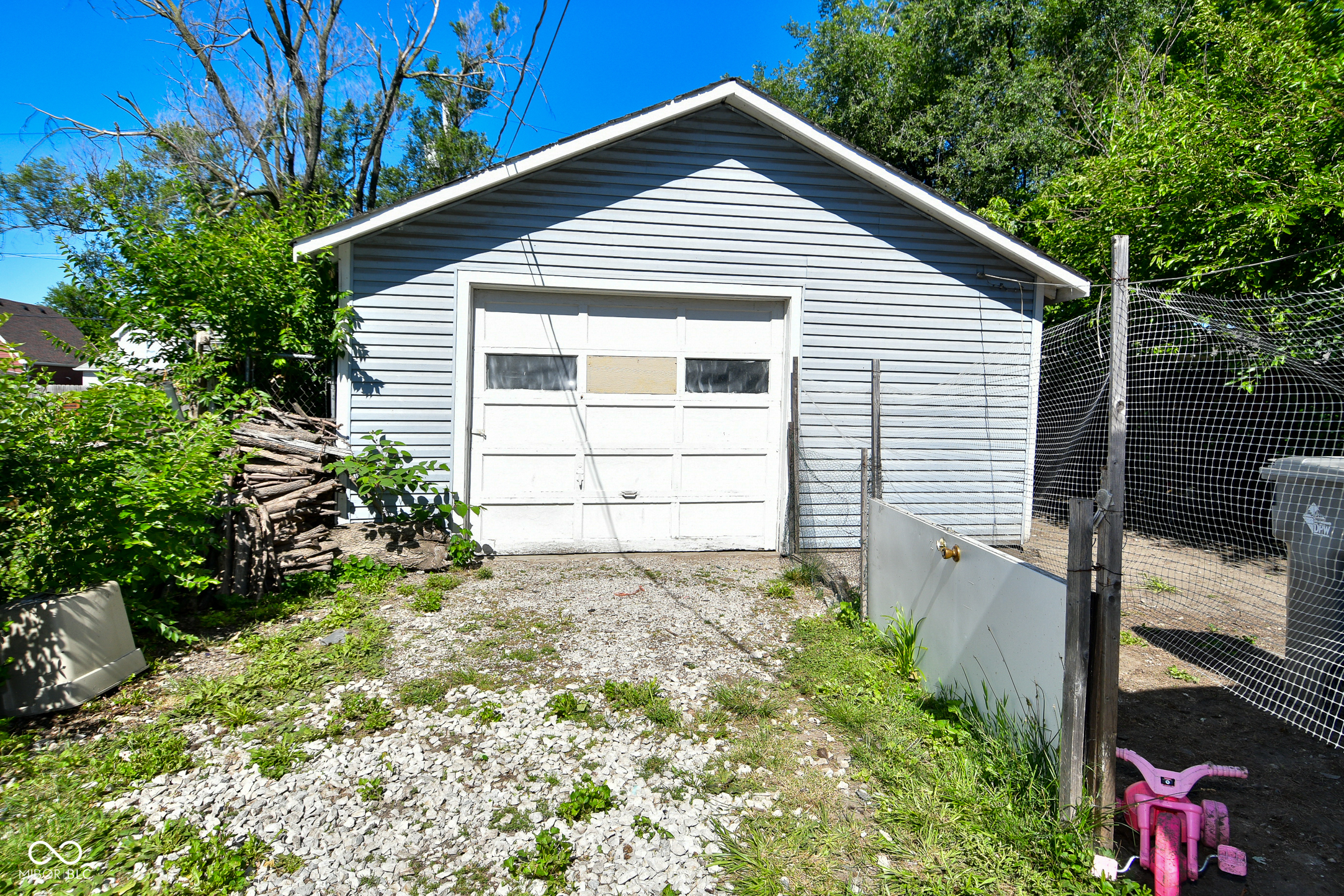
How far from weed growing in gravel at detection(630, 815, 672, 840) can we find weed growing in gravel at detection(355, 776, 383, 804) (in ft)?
3.52

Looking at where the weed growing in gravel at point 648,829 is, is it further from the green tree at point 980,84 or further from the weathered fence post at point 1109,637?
the green tree at point 980,84

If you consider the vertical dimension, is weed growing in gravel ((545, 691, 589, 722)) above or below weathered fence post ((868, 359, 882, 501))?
below

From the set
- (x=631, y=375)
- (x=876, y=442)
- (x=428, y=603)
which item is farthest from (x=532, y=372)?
(x=876, y=442)

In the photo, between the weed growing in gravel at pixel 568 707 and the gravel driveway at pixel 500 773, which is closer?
the gravel driveway at pixel 500 773

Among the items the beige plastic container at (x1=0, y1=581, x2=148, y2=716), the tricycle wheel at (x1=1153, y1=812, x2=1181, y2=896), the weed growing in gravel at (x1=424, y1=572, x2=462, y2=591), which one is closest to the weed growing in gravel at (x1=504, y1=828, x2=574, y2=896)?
the tricycle wheel at (x1=1153, y1=812, x2=1181, y2=896)

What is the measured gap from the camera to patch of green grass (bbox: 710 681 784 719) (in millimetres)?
3525

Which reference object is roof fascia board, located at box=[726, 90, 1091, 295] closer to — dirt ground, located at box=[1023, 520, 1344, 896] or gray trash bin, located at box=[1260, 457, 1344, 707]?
dirt ground, located at box=[1023, 520, 1344, 896]

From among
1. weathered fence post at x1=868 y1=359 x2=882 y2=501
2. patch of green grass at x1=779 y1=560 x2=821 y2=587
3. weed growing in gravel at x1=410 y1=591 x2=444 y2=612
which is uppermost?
weathered fence post at x1=868 y1=359 x2=882 y2=501

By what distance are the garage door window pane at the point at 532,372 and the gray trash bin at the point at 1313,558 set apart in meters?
5.09

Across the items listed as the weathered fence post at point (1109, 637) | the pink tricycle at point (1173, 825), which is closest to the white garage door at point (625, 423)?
the weathered fence post at point (1109, 637)

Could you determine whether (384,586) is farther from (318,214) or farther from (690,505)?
(318,214)

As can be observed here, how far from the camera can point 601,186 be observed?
622cm

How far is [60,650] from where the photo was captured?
3352 mm

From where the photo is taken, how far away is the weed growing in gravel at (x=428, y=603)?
16.2ft
